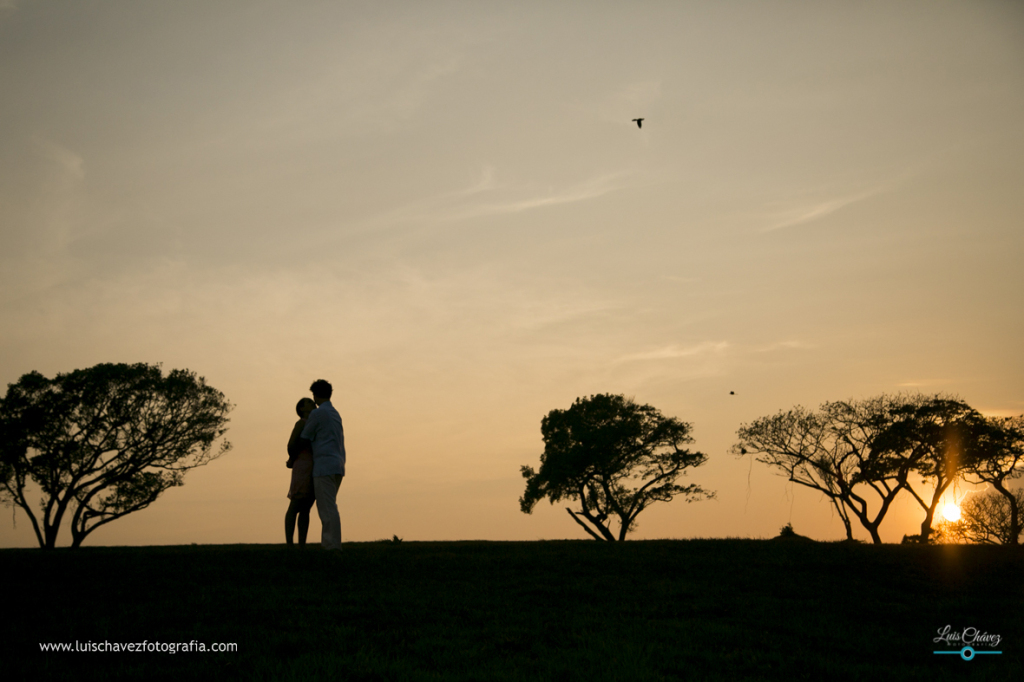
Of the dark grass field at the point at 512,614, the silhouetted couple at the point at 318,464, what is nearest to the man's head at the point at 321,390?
the silhouetted couple at the point at 318,464

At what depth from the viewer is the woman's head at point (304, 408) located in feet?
44.7

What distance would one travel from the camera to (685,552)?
14812 mm

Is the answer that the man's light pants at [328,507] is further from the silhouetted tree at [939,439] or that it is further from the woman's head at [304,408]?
the silhouetted tree at [939,439]

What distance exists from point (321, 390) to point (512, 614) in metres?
6.17

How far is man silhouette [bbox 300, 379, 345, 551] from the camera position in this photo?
504 inches

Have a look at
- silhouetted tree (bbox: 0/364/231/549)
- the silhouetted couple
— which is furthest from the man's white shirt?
silhouetted tree (bbox: 0/364/231/549)

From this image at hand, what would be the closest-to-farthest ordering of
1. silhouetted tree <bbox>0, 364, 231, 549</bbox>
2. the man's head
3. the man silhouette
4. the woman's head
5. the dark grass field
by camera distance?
1. the dark grass field
2. the man silhouette
3. the man's head
4. the woman's head
5. silhouetted tree <bbox>0, 364, 231, 549</bbox>

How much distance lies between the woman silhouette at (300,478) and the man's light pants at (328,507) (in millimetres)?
371

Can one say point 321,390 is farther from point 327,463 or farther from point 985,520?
point 985,520

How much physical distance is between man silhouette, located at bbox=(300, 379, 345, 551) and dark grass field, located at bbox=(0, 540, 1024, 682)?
57cm

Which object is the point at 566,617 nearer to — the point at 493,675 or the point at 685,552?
the point at 493,675

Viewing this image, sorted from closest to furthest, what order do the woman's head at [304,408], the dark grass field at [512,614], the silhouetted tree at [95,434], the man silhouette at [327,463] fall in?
the dark grass field at [512,614] < the man silhouette at [327,463] < the woman's head at [304,408] < the silhouetted tree at [95,434]

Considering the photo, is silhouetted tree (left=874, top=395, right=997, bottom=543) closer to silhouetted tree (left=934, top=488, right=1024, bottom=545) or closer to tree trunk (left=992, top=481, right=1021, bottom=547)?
tree trunk (left=992, top=481, right=1021, bottom=547)

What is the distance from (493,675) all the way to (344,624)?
2.44m
